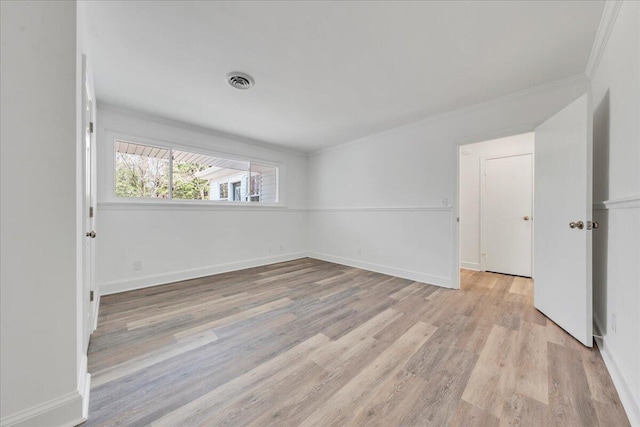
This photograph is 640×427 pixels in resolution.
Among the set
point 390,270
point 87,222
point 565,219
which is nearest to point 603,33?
point 565,219

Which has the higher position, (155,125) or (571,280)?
(155,125)

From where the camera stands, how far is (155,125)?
125 inches

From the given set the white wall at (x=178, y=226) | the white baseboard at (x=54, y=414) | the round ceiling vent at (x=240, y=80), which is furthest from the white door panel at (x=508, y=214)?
the white baseboard at (x=54, y=414)

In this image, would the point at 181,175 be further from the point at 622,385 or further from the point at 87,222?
the point at 622,385

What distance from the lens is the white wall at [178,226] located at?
9.34 feet

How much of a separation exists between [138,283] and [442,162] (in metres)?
4.29

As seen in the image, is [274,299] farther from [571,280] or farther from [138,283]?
[571,280]

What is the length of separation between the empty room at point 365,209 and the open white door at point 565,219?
0.9 inches

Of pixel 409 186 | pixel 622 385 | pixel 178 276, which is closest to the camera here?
pixel 622 385

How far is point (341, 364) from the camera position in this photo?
59.5 inches

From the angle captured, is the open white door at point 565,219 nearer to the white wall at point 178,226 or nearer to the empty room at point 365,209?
the empty room at point 365,209

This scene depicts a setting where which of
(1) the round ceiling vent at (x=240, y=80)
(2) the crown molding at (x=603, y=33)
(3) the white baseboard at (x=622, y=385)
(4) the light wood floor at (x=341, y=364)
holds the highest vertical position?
(1) the round ceiling vent at (x=240, y=80)

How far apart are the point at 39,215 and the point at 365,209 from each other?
3.63 meters

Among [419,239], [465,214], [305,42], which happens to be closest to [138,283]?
[305,42]
